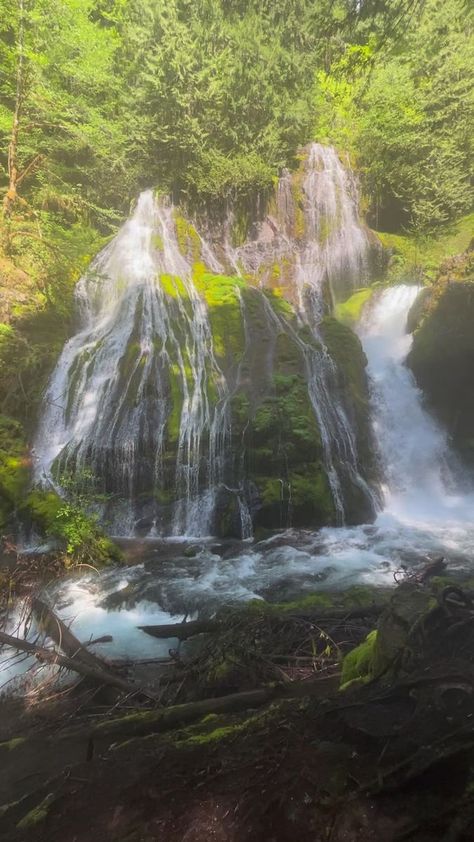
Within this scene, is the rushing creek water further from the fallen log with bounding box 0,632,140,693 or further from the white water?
the fallen log with bounding box 0,632,140,693

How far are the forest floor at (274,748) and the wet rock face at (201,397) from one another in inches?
248

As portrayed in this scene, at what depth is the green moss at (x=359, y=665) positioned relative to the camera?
275 cm

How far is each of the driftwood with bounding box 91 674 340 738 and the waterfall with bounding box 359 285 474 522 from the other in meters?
8.57

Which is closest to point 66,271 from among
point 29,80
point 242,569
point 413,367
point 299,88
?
point 29,80

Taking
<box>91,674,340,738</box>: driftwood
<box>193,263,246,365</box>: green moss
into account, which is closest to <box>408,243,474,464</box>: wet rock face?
<box>193,263,246,365</box>: green moss

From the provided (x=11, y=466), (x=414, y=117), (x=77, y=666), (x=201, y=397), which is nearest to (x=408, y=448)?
(x=201, y=397)

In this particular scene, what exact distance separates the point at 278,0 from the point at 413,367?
17.3m

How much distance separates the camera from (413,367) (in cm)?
1391

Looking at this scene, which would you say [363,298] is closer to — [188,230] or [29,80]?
[188,230]

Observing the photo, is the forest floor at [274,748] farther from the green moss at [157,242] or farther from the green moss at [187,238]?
the green moss at [187,238]

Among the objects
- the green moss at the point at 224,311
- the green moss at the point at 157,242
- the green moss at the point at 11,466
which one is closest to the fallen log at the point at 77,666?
the green moss at the point at 11,466

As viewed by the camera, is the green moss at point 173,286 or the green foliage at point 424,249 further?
the green foliage at point 424,249

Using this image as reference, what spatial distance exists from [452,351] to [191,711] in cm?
1247

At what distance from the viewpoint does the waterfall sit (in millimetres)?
11297
